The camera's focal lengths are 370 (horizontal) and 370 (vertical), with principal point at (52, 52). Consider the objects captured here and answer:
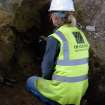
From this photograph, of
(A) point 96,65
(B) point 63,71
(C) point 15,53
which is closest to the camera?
(B) point 63,71

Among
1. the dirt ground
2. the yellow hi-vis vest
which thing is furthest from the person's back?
the dirt ground

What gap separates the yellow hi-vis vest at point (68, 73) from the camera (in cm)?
338

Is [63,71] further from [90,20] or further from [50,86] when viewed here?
[90,20]

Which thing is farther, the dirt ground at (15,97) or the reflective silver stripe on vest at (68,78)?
the dirt ground at (15,97)

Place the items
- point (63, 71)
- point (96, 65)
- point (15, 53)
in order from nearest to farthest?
point (63, 71)
point (96, 65)
point (15, 53)

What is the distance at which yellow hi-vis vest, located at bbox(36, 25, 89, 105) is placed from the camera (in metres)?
3.38

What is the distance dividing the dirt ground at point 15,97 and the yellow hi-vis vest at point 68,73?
164 centimetres

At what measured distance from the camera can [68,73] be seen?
11.1ft

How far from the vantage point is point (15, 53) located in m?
5.28

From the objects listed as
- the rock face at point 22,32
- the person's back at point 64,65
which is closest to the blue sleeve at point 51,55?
the person's back at point 64,65

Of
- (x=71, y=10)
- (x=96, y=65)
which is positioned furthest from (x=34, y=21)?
(x=71, y=10)

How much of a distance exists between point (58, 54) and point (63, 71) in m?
0.16

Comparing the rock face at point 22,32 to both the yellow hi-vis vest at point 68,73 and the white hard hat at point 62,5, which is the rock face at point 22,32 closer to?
the white hard hat at point 62,5

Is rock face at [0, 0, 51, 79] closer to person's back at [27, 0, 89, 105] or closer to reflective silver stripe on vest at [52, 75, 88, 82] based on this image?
person's back at [27, 0, 89, 105]
